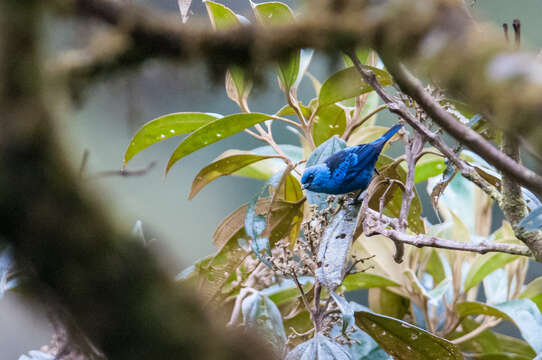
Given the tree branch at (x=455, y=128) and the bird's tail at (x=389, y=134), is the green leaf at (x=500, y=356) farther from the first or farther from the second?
the tree branch at (x=455, y=128)

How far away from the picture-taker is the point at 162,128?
1.11 meters

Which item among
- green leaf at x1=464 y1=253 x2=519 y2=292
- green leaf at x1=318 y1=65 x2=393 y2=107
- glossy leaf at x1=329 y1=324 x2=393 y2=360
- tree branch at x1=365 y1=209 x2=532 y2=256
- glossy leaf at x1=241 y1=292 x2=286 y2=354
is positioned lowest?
glossy leaf at x1=329 y1=324 x2=393 y2=360

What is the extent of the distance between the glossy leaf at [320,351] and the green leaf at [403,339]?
0.48 ft

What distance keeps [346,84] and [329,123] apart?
359 mm

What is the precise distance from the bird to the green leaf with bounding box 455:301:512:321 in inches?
20.0

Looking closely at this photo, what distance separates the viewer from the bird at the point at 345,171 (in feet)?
3.16

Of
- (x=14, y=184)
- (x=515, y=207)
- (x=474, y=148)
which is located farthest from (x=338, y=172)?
(x=14, y=184)

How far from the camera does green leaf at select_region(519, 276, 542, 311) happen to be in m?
1.39

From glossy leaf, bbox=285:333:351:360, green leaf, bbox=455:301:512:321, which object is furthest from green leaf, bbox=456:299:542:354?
glossy leaf, bbox=285:333:351:360

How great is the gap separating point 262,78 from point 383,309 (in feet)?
4.13

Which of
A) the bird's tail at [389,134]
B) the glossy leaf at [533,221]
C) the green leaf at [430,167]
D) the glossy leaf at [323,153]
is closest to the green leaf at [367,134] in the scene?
the green leaf at [430,167]

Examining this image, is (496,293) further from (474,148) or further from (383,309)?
(474,148)

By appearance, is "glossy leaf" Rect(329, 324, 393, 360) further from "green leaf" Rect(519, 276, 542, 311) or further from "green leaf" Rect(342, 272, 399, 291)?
"green leaf" Rect(519, 276, 542, 311)

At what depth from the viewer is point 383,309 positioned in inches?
58.1
